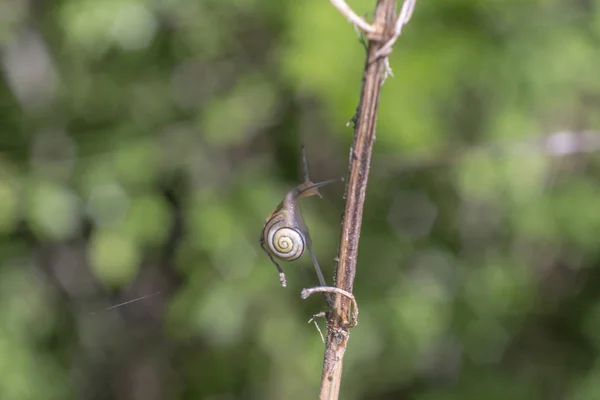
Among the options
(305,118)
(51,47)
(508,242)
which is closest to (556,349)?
(508,242)

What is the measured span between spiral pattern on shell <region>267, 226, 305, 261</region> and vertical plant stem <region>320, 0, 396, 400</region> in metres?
0.09

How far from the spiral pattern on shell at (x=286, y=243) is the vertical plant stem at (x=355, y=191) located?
91 millimetres

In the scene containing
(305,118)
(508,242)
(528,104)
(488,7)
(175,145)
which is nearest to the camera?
(488,7)

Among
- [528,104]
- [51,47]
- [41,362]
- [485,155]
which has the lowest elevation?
[41,362]

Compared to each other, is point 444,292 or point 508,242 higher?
point 508,242

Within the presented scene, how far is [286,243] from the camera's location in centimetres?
73

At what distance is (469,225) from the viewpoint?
2.28 m

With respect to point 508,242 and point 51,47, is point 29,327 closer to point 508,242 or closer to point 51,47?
point 51,47

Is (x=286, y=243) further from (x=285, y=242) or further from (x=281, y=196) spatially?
(x=281, y=196)

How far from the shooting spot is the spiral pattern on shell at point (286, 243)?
0.72 metres

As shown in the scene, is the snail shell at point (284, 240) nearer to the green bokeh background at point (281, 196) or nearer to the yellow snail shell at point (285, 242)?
the yellow snail shell at point (285, 242)

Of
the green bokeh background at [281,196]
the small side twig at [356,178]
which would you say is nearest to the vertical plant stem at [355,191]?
the small side twig at [356,178]

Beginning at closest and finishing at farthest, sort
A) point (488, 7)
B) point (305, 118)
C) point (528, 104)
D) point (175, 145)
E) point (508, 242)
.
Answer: point (488, 7) → point (528, 104) → point (175, 145) → point (305, 118) → point (508, 242)

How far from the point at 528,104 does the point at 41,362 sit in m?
2.02
